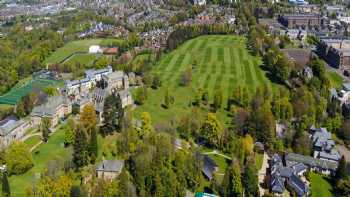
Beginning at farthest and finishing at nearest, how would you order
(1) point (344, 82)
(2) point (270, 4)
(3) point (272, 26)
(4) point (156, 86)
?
(2) point (270, 4), (3) point (272, 26), (1) point (344, 82), (4) point (156, 86)

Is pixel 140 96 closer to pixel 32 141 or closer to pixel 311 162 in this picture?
pixel 32 141

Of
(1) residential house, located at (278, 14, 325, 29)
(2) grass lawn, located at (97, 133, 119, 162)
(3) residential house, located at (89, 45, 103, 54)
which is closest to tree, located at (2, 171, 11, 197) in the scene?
(2) grass lawn, located at (97, 133, 119, 162)

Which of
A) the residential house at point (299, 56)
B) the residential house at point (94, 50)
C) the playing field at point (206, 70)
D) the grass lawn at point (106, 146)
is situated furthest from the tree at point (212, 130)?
the residential house at point (94, 50)

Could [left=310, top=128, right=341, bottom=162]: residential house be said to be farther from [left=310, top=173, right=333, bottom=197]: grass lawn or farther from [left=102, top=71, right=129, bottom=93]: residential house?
[left=102, top=71, right=129, bottom=93]: residential house

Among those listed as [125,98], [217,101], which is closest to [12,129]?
[125,98]

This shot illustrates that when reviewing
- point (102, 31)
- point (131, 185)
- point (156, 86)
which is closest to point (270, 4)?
point (102, 31)

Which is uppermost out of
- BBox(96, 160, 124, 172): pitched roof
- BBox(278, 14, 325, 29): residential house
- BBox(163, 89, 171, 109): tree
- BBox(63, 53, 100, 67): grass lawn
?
BBox(278, 14, 325, 29): residential house

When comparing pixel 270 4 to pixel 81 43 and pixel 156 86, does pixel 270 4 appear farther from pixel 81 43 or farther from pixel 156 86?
pixel 156 86
